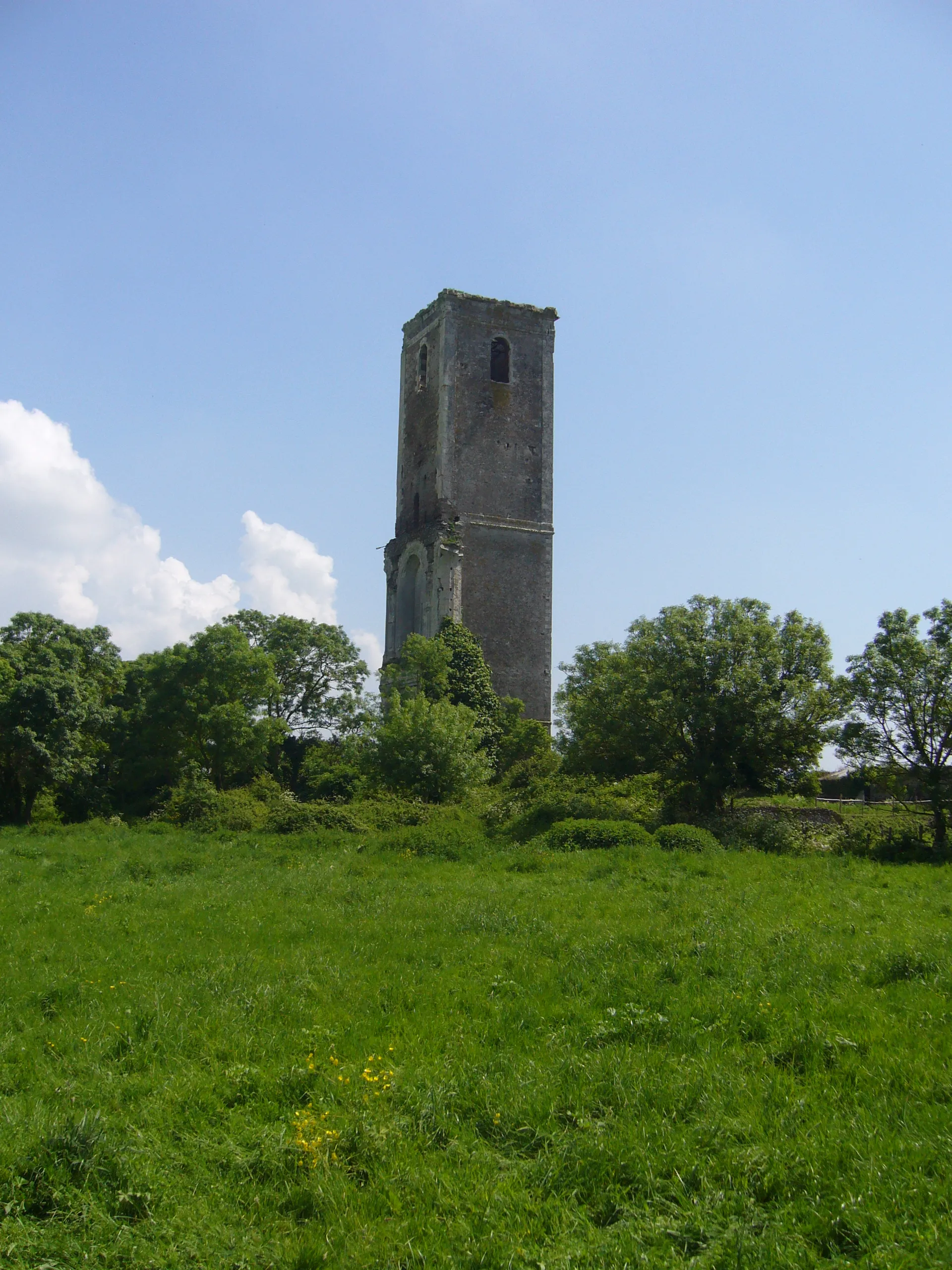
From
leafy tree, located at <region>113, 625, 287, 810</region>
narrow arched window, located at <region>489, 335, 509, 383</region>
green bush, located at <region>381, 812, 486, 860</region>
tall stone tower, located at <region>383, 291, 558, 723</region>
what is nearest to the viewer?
green bush, located at <region>381, 812, 486, 860</region>

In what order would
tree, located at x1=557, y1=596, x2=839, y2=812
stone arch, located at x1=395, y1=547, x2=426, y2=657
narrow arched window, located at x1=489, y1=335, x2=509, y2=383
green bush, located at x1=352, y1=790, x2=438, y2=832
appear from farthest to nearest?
narrow arched window, located at x1=489, y1=335, x2=509, y2=383 → stone arch, located at x1=395, y1=547, x2=426, y2=657 → green bush, located at x1=352, y1=790, x2=438, y2=832 → tree, located at x1=557, y1=596, x2=839, y2=812

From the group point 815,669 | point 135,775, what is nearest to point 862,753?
point 815,669

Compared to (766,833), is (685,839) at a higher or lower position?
lower

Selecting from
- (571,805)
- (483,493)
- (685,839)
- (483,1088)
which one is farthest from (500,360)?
(483,1088)

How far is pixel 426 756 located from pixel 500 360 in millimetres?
21690

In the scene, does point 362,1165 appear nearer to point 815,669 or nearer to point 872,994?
point 872,994

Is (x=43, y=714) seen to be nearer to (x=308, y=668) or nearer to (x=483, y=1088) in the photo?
(x=308, y=668)

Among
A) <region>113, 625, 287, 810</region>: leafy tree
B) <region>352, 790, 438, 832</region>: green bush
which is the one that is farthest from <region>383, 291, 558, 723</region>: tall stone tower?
<region>352, 790, 438, 832</region>: green bush

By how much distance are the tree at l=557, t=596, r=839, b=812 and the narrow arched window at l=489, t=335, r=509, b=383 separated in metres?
21.4

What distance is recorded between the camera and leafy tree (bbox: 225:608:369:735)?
3931 centimetres

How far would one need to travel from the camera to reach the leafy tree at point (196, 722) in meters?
31.9

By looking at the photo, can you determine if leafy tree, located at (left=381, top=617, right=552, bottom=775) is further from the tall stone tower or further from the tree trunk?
the tree trunk

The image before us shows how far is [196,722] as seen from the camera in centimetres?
3178

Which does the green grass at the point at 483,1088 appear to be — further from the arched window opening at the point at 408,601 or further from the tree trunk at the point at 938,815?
the arched window opening at the point at 408,601
